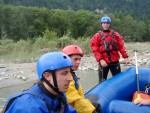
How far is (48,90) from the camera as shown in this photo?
1.96 meters

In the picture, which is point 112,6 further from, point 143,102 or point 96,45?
point 143,102

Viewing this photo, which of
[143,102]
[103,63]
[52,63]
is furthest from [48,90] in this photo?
[103,63]

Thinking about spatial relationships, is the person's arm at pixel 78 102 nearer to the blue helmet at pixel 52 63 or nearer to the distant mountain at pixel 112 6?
the blue helmet at pixel 52 63

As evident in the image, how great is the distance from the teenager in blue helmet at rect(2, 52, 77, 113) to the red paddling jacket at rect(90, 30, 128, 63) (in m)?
2.85

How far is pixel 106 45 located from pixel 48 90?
3.01 meters

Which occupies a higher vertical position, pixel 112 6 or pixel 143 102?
pixel 112 6

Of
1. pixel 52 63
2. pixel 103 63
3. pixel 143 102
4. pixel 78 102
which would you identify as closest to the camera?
pixel 52 63

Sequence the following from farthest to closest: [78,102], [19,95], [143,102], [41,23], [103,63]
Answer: [41,23]
[103,63]
[143,102]
[78,102]
[19,95]

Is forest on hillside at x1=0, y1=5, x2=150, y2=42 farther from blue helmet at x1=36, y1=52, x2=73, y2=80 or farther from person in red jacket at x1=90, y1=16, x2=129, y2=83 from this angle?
blue helmet at x1=36, y1=52, x2=73, y2=80

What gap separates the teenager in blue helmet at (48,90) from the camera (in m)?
1.84

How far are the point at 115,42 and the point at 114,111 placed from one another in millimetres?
1578

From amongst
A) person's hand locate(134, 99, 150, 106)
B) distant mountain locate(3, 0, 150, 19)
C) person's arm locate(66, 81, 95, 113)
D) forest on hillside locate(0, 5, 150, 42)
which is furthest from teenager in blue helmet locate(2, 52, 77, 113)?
distant mountain locate(3, 0, 150, 19)

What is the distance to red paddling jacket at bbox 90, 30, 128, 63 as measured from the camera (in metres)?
4.88

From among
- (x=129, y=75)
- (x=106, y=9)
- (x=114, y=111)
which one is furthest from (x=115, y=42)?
(x=106, y=9)
